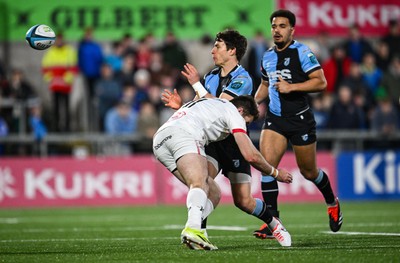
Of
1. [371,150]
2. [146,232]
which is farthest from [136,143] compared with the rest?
[146,232]

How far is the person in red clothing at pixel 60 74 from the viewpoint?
21.0m

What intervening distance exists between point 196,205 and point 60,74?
12607mm

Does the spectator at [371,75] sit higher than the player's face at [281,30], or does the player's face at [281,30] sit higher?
the player's face at [281,30]

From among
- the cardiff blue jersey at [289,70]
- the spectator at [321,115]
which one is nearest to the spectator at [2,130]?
the spectator at [321,115]

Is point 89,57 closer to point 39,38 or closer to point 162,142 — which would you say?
point 39,38

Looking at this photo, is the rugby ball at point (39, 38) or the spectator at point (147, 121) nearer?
the rugby ball at point (39, 38)

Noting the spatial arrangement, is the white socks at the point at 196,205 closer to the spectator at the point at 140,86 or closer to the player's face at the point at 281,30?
the player's face at the point at 281,30

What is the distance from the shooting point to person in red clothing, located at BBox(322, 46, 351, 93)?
22375 mm

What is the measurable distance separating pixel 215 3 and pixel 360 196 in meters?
6.32

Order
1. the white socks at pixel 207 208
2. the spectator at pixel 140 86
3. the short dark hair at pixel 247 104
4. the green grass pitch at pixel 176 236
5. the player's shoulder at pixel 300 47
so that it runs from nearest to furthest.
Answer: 1. the green grass pitch at pixel 176 236
2. the short dark hair at pixel 247 104
3. the white socks at pixel 207 208
4. the player's shoulder at pixel 300 47
5. the spectator at pixel 140 86

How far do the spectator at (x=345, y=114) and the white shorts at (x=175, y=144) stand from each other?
1229cm

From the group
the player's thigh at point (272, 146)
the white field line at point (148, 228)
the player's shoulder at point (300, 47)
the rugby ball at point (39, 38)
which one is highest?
the rugby ball at point (39, 38)

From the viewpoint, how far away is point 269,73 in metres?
11.7

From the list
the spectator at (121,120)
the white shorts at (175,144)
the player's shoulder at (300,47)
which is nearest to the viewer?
the white shorts at (175,144)
